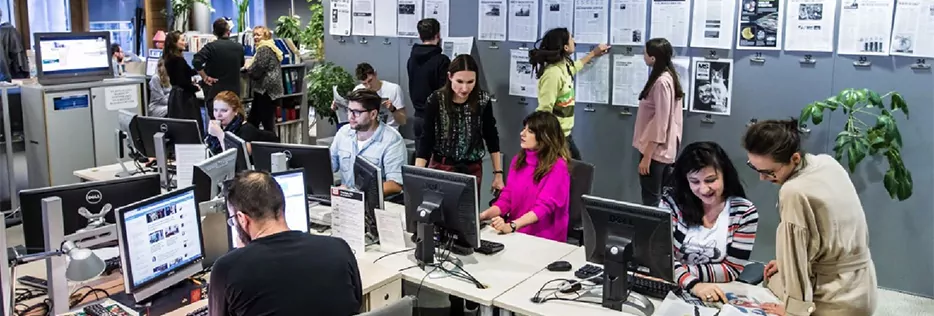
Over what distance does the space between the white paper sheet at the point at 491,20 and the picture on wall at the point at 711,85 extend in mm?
1423

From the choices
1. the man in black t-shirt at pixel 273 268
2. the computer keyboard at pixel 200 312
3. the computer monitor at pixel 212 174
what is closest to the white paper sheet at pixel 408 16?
the computer monitor at pixel 212 174

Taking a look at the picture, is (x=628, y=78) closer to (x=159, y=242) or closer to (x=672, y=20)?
(x=672, y=20)

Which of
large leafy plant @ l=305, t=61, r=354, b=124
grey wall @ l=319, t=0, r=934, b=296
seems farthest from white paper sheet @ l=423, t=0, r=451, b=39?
grey wall @ l=319, t=0, r=934, b=296

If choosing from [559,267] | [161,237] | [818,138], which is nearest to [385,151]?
[559,267]

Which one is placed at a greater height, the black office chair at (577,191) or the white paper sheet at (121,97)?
the white paper sheet at (121,97)

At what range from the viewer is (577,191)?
411 cm

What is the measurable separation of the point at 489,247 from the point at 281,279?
1329mm

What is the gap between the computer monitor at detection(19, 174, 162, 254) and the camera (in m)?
2.96

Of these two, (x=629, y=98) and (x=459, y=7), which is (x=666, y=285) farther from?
(x=459, y=7)

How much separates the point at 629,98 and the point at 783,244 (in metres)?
2.82

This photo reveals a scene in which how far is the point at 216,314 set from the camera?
7.97 ft

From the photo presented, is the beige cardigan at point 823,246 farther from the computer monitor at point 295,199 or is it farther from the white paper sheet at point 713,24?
the white paper sheet at point 713,24

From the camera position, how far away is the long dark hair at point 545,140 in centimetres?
384

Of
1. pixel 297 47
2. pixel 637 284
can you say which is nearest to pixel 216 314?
pixel 637 284
